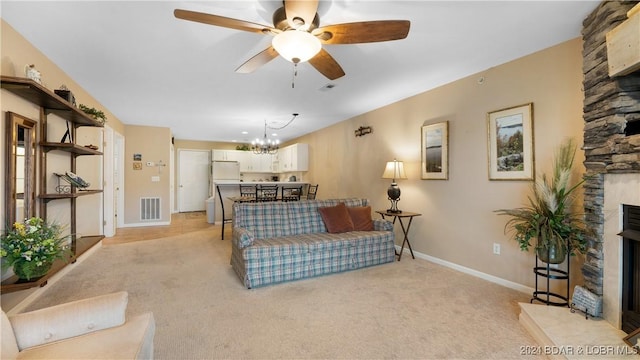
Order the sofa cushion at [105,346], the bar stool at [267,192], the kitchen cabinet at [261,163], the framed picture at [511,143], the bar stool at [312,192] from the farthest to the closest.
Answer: the kitchen cabinet at [261,163]
the bar stool at [312,192]
the bar stool at [267,192]
the framed picture at [511,143]
the sofa cushion at [105,346]

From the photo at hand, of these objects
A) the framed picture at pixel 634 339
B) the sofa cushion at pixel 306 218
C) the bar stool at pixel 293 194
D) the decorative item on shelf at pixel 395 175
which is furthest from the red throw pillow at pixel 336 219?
the framed picture at pixel 634 339

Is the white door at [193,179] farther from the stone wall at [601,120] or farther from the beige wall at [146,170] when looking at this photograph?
the stone wall at [601,120]

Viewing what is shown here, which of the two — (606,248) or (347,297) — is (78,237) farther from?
(606,248)

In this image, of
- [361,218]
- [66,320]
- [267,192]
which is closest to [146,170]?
[267,192]

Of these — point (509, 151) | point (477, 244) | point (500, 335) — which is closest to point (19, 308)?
point (500, 335)

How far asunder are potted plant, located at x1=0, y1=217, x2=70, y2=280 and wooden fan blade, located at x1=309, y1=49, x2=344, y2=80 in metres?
2.46

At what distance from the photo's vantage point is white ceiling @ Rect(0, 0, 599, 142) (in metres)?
2.04

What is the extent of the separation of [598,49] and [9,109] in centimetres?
447

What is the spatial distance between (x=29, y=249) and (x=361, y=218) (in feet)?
10.8

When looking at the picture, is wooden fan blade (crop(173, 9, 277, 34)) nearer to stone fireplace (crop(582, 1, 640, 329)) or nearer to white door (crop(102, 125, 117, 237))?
stone fireplace (crop(582, 1, 640, 329))

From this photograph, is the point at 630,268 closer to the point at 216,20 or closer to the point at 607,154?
the point at 607,154

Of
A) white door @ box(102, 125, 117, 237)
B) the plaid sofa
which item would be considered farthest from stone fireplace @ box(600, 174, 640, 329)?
white door @ box(102, 125, 117, 237)

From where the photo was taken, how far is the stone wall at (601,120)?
180 centimetres

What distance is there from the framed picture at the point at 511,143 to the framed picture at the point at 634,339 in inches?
57.2
